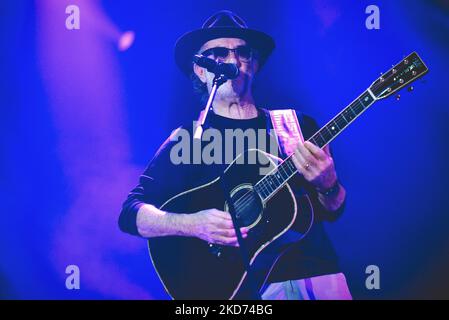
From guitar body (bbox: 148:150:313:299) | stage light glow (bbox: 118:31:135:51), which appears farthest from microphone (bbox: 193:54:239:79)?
stage light glow (bbox: 118:31:135:51)

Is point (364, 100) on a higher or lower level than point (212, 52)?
lower

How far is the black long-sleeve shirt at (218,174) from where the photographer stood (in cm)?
282

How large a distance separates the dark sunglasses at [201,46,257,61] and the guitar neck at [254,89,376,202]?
0.56 metres

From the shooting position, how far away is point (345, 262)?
2891mm

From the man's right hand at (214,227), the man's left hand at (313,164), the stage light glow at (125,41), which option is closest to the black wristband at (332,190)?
the man's left hand at (313,164)

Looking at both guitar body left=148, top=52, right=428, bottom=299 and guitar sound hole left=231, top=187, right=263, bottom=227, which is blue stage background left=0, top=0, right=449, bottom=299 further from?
guitar sound hole left=231, top=187, right=263, bottom=227

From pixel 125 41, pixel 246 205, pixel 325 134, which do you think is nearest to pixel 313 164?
pixel 325 134

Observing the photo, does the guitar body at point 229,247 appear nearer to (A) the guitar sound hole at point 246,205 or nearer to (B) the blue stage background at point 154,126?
(A) the guitar sound hole at point 246,205

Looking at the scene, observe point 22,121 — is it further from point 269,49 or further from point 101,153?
point 269,49

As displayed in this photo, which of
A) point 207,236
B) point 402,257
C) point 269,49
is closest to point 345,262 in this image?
point 402,257

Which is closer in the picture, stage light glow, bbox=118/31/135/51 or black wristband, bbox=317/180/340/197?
black wristband, bbox=317/180/340/197

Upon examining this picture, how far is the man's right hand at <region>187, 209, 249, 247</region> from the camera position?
279 cm

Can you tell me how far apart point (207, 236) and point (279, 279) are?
0.43m

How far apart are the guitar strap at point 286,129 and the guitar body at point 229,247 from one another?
0.12m
